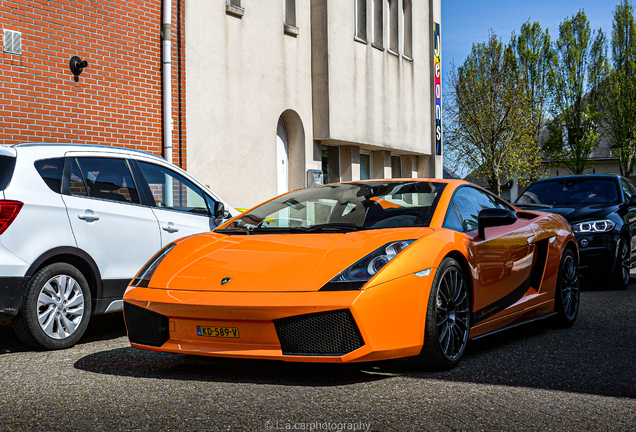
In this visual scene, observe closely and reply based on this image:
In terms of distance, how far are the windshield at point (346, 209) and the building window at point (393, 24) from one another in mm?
15484

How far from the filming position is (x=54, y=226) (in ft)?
Answer: 18.6

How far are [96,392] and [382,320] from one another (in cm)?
166

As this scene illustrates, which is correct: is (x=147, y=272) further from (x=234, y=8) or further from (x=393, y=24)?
(x=393, y=24)

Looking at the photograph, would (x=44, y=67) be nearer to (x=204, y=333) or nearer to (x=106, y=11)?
(x=106, y=11)

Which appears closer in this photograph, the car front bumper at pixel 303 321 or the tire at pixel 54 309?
the car front bumper at pixel 303 321

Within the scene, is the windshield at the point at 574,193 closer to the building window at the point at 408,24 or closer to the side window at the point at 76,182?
the side window at the point at 76,182

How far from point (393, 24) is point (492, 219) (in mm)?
16619

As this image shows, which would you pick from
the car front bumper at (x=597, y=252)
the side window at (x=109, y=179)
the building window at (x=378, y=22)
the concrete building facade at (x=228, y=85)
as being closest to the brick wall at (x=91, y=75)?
the concrete building facade at (x=228, y=85)

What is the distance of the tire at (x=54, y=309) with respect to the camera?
542 centimetres

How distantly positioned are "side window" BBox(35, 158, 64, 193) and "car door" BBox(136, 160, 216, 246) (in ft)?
3.00

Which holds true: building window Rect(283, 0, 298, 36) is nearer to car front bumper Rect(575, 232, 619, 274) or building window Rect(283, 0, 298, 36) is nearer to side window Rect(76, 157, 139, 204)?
car front bumper Rect(575, 232, 619, 274)

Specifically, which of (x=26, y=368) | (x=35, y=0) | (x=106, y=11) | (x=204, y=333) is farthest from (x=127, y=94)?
(x=204, y=333)

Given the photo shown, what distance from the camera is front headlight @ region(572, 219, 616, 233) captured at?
9516 mm

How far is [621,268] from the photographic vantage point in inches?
373
